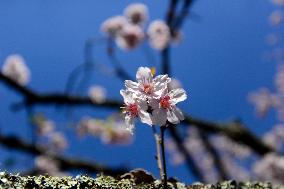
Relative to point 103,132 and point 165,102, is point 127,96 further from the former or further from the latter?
point 103,132

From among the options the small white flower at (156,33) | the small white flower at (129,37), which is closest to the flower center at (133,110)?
the small white flower at (156,33)

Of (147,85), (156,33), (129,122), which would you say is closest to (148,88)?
(147,85)

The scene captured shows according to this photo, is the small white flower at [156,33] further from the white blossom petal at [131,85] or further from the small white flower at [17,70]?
the white blossom petal at [131,85]

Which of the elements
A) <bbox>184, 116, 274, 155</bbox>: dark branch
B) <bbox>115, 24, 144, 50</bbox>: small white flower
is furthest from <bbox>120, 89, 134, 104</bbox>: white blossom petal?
<bbox>115, 24, 144, 50</bbox>: small white flower

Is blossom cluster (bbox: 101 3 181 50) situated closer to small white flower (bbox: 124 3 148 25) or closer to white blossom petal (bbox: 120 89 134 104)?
small white flower (bbox: 124 3 148 25)

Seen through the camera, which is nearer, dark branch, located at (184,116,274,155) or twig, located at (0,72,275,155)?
twig, located at (0,72,275,155)

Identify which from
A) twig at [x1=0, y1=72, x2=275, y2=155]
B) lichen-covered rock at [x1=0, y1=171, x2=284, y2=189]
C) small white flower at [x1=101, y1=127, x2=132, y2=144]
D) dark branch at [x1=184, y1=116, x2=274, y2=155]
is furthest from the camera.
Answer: small white flower at [x1=101, y1=127, x2=132, y2=144]

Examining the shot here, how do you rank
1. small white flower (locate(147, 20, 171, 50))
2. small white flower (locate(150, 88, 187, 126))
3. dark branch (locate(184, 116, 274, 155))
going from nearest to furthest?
small white flower (locate(150, 88, 187, 126))
dark branch (locate(184, 116, 274, 155))
small white flower (locate(147, 20, 171, 50))
